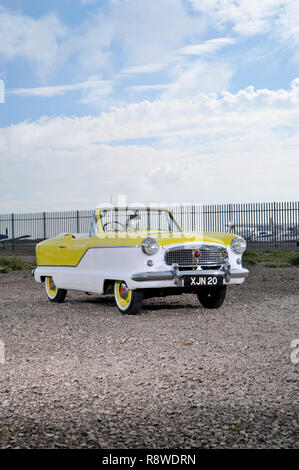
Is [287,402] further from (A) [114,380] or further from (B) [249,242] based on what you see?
(B) [249,242]

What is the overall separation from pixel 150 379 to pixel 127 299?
4013 mm

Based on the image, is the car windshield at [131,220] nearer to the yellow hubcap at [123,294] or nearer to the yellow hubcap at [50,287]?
the yellow hubcap at [123,294]

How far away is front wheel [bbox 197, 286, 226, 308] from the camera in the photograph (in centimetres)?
997

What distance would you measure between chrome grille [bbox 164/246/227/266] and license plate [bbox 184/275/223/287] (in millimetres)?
241

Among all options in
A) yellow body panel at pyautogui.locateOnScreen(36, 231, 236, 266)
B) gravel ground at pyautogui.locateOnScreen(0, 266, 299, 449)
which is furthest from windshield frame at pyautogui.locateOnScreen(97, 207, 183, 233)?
gravel ground at pyautogui.locateOnScreen(0, 266, 299, 449)

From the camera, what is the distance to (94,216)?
1037cm

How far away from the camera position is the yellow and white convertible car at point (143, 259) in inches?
353

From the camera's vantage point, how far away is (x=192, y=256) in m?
9.20

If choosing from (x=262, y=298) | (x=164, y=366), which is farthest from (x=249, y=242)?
(x=164, y=366)

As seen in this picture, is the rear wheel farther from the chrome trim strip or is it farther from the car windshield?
the chrome trim strip

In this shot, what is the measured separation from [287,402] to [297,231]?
28.4 m

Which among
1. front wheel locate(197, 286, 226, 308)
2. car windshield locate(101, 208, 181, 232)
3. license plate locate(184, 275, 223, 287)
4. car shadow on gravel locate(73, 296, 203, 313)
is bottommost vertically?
car shadow on gravel locate(73, 296, 203, 313)

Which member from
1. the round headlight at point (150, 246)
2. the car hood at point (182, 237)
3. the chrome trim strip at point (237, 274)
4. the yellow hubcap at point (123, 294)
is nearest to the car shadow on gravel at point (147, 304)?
the yellow hubcap at point (123, 294)

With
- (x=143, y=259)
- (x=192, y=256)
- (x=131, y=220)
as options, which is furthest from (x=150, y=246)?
(x=131, y=220)
